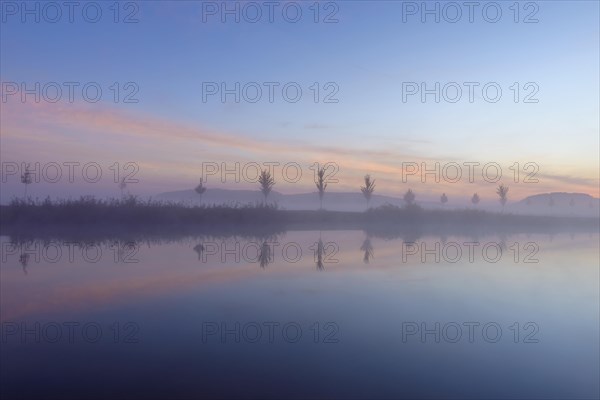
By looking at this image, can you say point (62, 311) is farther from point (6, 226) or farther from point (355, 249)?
point (6, 226)

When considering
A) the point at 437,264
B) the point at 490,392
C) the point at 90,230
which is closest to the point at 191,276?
the point at 437,264

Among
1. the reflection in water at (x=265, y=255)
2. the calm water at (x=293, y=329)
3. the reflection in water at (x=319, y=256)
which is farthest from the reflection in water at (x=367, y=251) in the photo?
the reflection in water at (x=265, y=255)

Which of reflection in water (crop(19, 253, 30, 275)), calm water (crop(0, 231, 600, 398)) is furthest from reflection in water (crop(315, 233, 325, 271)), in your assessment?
reflection in water (crop(19, 253, 30, 275))

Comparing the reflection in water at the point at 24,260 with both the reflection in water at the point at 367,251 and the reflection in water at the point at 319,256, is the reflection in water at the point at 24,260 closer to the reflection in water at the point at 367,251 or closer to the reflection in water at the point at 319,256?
the reflection in water at the point at 319,256

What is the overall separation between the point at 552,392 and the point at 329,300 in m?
5.01

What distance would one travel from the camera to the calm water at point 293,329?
225 inches

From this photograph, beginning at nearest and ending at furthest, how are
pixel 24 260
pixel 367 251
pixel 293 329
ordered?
pixel 293 329 → pixel 24 260 → pixel 367 251

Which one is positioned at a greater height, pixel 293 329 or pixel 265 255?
pixel 265 255

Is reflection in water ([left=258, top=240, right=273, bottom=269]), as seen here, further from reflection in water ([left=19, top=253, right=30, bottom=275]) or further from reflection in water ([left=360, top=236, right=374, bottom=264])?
reflection in water ([left=19, top=253, right=30, bottom=275])

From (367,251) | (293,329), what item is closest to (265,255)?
(367,251)

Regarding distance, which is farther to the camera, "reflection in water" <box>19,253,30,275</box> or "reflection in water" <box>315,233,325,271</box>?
"reflection in water" <box>315,233,325,271</box>

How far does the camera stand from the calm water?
5715 millimetres

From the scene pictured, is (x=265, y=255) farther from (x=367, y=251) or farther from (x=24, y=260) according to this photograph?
(x=24, y=260)

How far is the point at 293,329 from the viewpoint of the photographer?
7973mm
